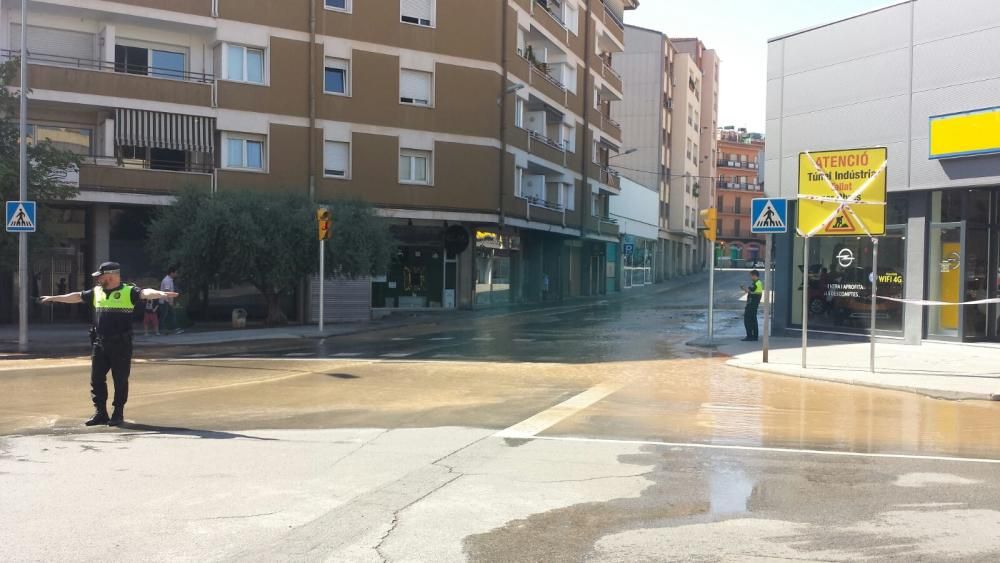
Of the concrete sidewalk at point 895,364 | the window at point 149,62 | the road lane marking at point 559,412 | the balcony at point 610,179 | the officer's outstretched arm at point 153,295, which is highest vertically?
the window at point 149,62

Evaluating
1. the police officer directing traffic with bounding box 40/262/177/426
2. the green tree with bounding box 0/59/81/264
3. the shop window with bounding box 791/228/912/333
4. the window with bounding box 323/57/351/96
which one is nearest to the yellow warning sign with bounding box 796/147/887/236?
the shop window with bounding box 791/228/912/333

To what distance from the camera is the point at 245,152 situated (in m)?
28.2

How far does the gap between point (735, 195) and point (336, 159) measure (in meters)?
87.5

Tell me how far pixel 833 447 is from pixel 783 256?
13.2 meters

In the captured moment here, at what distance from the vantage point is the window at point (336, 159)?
97.2ft

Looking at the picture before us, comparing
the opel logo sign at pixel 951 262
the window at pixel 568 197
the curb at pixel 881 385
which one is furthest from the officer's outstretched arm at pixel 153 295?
the window at pixel 568 197

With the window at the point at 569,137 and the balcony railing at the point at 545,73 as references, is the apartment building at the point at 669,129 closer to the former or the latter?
the window at the point at 569,137

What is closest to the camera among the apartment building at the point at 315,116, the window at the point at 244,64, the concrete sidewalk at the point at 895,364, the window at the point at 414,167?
the concrete sidewalk at the point at 895,364

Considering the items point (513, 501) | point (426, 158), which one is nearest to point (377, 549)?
point (513, 501)

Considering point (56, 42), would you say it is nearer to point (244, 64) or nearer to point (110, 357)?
point (244, 64)

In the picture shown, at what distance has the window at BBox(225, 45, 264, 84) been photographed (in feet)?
91.4

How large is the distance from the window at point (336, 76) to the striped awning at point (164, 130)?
168 inches

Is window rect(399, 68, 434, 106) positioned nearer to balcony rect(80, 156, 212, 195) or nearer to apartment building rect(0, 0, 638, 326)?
apartment building rect(0, 0, 638, 326)

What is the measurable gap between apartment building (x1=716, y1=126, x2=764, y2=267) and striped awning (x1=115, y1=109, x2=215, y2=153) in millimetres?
87579
